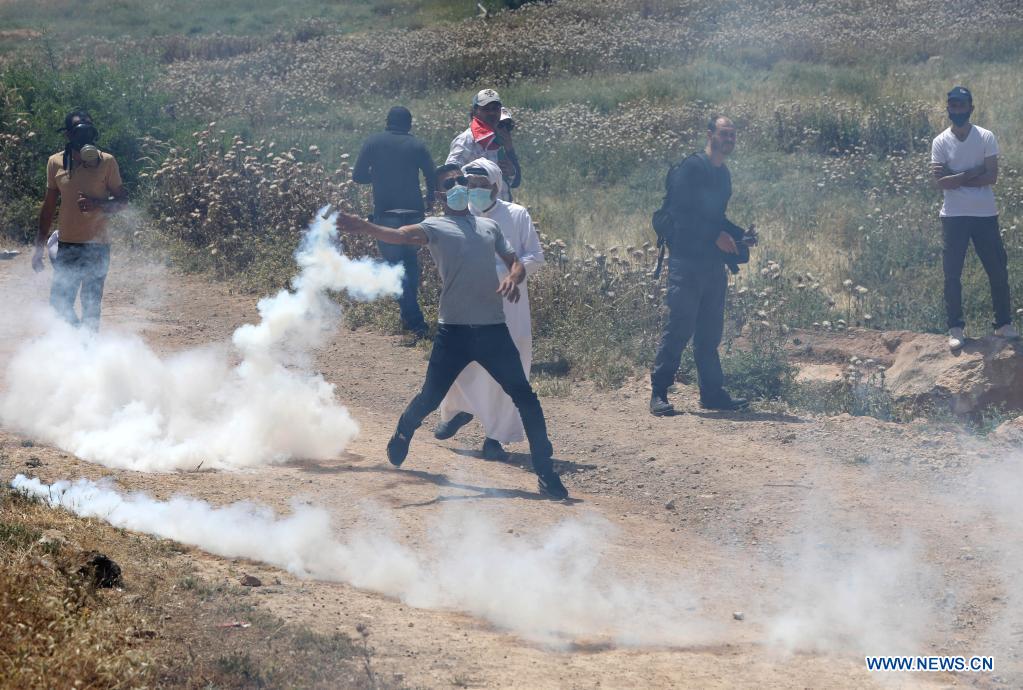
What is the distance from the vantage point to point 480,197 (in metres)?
7.70

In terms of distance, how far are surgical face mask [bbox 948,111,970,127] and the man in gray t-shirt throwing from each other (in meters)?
4.02

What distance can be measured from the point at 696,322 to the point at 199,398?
3735 mm

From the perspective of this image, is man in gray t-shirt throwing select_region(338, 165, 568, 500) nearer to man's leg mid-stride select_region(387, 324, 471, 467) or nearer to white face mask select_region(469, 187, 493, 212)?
man's leg mid-stride select_region(387, 324, 471, 467)

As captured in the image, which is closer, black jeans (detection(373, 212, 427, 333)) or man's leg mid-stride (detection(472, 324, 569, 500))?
man's leg mid-stride (detection(472, 324, 569, 500))

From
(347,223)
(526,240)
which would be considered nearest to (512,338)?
(526,240)

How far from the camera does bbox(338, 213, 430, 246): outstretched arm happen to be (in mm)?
6789

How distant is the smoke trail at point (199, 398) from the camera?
7.92 metres

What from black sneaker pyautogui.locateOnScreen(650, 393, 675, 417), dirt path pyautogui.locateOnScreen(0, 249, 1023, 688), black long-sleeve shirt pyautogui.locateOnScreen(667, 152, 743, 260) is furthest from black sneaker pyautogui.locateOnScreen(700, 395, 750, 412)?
black long-sleeve shirt pyautogui.locateOnScreen(667, 152, 743, 260)

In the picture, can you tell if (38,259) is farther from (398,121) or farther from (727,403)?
(727,403)

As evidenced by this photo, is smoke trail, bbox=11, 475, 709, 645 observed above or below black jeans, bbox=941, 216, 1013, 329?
below

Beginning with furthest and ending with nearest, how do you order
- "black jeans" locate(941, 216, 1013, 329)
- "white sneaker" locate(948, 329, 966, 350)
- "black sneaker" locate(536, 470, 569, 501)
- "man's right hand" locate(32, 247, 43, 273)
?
"white sneaker" locate(948, 329, 966, 350)
"black jeans" locate(941, 216, 1013, 329)
"man's right hand" locate(32, 247, 43, 273)
"black sneaker" locate(536, 470, 569, 501)

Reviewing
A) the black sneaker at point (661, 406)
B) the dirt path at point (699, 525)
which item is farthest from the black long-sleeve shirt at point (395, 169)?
the black sneaker at point (661, 406)

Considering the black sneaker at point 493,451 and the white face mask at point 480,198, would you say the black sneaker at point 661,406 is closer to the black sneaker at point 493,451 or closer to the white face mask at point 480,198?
the black sneaker at point 493,451

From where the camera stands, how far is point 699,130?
1998 cm
